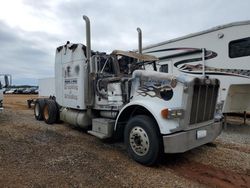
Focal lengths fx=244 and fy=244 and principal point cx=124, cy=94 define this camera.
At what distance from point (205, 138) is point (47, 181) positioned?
3065mm

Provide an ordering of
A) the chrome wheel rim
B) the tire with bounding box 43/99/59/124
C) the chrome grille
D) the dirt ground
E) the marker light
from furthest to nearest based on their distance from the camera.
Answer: the tire with bounding box 43/99/59/124 < the chrome wheel rim < the chrome grille < the marker light < the dirt ground

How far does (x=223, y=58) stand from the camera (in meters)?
7.78

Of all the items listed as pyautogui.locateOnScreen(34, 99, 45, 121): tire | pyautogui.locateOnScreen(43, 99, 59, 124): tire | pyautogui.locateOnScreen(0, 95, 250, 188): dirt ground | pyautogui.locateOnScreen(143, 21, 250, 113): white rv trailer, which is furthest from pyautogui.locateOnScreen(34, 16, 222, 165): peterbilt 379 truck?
pyautogui.locateOnScreen(34, 99, 45, 121): tire

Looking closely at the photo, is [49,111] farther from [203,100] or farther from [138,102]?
[203,100]

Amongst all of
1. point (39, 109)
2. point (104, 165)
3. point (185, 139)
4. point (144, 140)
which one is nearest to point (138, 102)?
point (144, 140)

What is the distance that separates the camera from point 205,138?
489 cm

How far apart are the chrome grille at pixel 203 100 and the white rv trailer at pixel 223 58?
1766mm

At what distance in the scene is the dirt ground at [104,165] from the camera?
3852mm

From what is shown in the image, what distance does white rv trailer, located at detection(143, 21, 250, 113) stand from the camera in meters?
7.30

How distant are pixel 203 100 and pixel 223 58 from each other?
3.68 metres

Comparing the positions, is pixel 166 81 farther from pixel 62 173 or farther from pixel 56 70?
pixel 56 70

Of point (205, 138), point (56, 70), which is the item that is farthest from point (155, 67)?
point (56, 70)

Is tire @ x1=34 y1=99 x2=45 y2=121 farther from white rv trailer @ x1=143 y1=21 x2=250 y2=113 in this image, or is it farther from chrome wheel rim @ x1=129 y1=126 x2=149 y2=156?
chrome wheel rim @ x1=129 y1=126 x2=149 y2=156

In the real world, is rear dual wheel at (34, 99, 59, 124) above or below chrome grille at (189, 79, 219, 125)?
below
